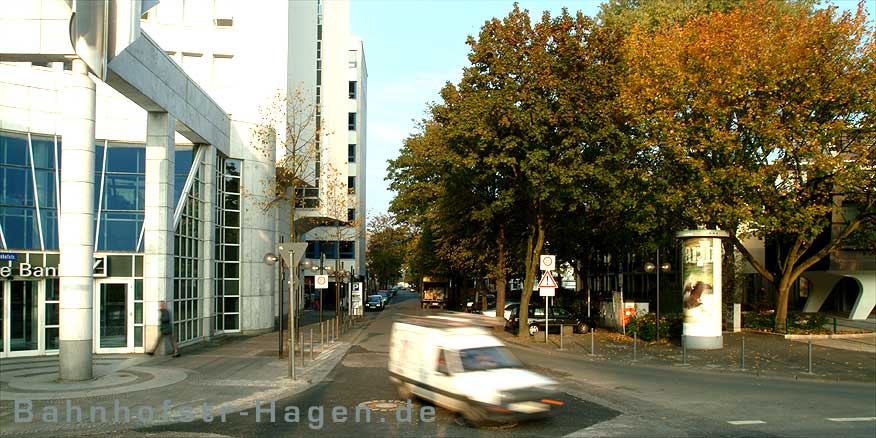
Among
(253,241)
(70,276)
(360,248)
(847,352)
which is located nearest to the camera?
(70,276)

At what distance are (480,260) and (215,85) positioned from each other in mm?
18490

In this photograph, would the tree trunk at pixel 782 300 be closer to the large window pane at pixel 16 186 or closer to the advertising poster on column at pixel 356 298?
the large window pane at pixel 16 186

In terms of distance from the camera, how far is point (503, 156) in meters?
28.2

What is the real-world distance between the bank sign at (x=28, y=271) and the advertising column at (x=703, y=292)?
21771 mm

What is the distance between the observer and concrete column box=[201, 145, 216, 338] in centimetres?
2806

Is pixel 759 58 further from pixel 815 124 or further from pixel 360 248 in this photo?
pixel 360 248

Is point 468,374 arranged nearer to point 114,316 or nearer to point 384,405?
point 384,405

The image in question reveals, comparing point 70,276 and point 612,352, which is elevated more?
point 70,276

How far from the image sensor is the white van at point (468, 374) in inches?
421

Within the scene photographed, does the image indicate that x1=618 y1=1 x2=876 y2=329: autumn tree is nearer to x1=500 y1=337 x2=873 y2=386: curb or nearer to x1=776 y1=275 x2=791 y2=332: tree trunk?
x1=776 y1=275 x2=791 y2=332: tree trunk

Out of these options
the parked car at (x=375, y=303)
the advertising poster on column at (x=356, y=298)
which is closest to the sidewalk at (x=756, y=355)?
the advertising poster on column at (x=356, y=298)

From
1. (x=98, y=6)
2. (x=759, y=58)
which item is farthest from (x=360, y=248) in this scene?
(x=98, y=6)

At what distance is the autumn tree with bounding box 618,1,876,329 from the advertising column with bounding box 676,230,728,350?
1.27 meters

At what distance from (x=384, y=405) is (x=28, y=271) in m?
15.1
